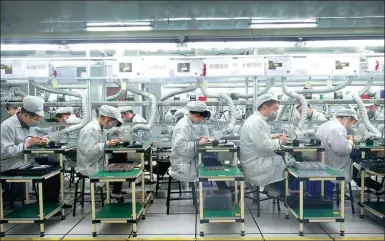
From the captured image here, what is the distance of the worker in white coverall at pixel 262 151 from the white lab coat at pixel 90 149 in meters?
1.96

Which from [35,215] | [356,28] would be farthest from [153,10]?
[35,215]

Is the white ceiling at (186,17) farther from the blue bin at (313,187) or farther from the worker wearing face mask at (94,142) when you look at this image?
the blue bin at (313,187)

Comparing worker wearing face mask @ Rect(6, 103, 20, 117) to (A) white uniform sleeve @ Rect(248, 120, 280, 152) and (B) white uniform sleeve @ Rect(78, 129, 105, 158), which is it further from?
(A) white uniform sleeve @ Rect(248, 120, 280, 152)

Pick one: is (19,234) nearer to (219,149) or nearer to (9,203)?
(9,203)

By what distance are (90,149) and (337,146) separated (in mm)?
3338

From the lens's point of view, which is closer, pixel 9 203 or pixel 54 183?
pixel 54 183

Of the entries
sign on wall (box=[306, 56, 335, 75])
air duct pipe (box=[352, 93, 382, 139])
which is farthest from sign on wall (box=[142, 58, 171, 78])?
air duct pipe (box=[352, 93, 382, 139])

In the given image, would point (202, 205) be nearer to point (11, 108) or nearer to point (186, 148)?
point (186, 148)

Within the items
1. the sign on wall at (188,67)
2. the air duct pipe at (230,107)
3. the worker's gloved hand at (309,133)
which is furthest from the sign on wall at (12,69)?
the worker's gloved hand at (309,133)

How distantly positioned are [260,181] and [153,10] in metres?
2.58

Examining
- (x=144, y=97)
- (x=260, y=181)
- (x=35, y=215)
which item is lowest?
(x=35, y=215)

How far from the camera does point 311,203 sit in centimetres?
385

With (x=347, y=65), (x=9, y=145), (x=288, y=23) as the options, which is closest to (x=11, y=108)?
(x=9, y=145)

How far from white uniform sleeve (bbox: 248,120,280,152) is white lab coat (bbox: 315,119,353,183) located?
93 cm
